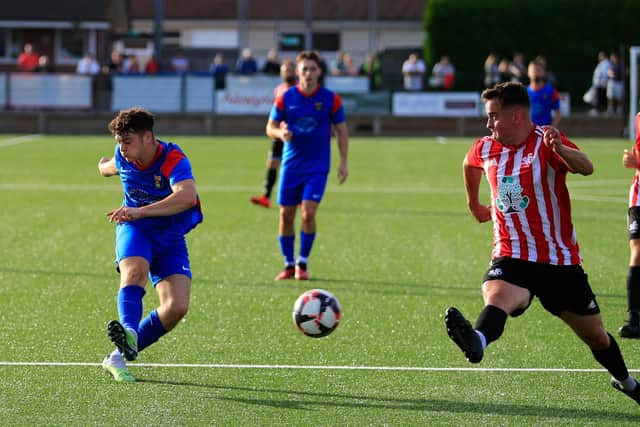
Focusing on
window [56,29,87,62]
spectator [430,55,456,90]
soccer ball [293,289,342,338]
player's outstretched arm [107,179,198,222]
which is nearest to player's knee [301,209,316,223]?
soccer ball [293,289,342,338]

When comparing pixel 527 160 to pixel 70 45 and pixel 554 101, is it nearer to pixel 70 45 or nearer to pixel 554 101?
pixel 554 101

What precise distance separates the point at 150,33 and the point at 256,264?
48.7m

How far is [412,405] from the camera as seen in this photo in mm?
6406

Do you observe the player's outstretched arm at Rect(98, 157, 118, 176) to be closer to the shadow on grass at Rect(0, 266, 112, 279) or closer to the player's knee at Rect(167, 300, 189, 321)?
the player's knee at Rect(167, 300, 189, 321)

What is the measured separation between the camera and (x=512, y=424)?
19.8 feet

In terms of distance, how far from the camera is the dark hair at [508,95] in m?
6.06

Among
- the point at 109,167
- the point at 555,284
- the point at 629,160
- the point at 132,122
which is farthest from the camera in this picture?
the point at 629,160

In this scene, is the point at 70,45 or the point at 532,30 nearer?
the point at 532,30

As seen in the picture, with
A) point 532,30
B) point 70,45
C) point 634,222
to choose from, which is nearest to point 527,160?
point 634,222

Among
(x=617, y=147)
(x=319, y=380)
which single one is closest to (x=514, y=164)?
(x=319, y=380)

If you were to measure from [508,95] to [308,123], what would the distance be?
530 centimetres

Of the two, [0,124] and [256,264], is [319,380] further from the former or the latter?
[0,124]

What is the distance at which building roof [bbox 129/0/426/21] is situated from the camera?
59625 mm

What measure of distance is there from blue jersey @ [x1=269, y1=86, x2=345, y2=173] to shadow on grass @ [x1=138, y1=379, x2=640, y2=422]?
4.71 metres
